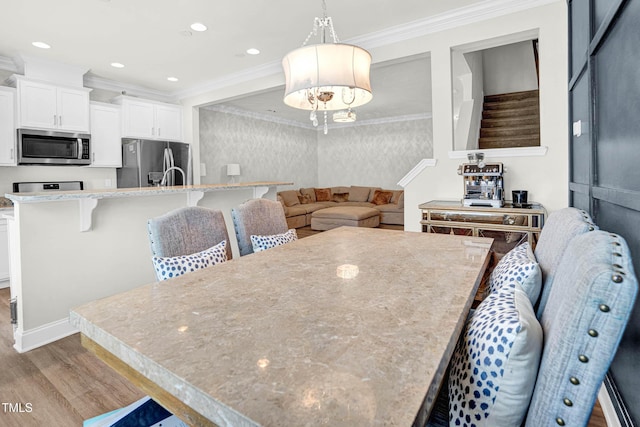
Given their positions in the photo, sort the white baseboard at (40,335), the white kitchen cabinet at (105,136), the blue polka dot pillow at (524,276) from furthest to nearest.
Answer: the white kitchen cabinet at (105,136)
the white baseboard at (40,335)
the blue polka dot pillow at (524,276)

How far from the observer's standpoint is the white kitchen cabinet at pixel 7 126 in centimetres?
391

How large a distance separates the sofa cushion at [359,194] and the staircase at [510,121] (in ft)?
10.3

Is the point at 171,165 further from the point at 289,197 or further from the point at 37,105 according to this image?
the point at 289,197

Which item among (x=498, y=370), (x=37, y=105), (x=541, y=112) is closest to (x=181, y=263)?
(x=498, y=370)

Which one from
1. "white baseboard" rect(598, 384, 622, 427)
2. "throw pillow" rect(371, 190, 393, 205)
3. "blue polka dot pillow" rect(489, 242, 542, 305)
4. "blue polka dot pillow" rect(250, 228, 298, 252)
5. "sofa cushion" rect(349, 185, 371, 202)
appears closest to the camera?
"blue polka dot pillow" rect(489, 242, 542, 305)

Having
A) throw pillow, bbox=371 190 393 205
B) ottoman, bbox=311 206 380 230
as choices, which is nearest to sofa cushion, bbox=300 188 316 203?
ottoman, bbox=311 206 380 230

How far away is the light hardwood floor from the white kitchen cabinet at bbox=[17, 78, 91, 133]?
2.90m

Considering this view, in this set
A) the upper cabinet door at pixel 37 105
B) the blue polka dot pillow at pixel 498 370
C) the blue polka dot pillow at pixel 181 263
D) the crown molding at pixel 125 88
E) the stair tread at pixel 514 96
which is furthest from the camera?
the stair tread at pixel 514 96

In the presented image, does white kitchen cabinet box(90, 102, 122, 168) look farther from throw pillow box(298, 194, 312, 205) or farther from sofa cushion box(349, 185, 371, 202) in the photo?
sofa cushion box(349, 185, 371, 202)

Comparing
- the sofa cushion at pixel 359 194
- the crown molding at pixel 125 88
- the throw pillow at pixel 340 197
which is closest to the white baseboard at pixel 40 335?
the crown molding at pixel 125 88

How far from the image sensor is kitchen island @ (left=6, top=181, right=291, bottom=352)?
235 centimetres

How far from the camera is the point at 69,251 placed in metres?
2.56

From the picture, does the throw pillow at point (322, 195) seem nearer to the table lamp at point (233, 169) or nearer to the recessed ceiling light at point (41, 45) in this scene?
the table lamp at point (233, 169)

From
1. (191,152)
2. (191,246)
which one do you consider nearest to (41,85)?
(191,152)
